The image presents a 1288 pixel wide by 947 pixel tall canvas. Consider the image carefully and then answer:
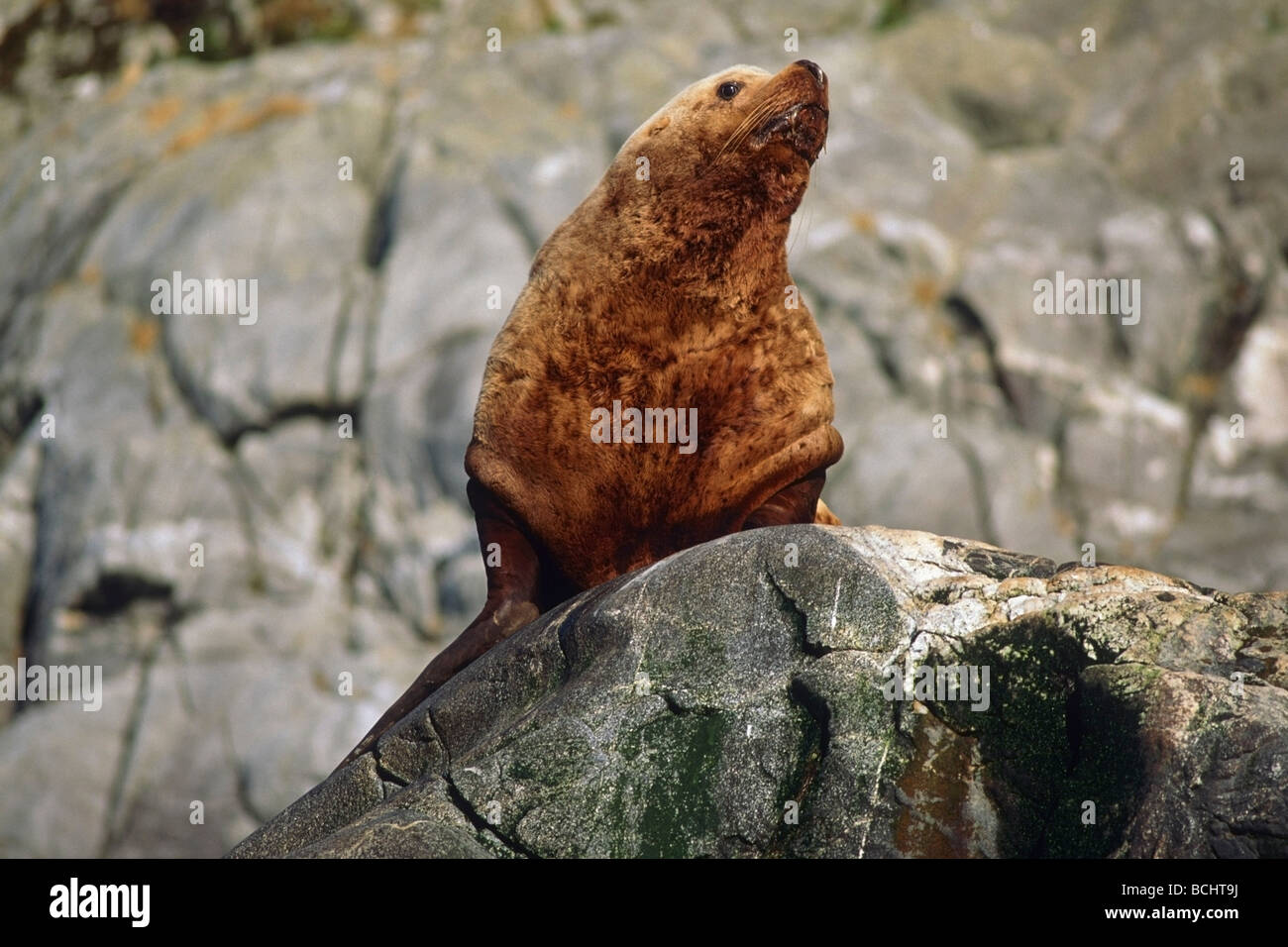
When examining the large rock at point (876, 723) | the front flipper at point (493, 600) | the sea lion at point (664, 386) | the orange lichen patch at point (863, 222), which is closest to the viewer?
the large rock at point (876, 723)

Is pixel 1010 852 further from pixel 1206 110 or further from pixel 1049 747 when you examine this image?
pixel 1206 110

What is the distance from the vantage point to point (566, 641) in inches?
186

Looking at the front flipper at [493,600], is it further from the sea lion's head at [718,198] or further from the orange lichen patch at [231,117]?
the orange lichen patch at [231,117]

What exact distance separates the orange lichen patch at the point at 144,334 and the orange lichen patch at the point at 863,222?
8.56 metres

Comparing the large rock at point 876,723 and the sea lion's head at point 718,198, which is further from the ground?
the sea lion's head at point 718,198

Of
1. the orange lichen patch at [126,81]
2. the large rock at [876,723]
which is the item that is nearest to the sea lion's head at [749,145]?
the large rock at [876,723]

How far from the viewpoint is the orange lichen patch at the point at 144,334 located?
18.6 metres

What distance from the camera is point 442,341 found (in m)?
18.1

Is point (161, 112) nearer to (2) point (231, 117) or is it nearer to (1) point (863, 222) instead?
(2) point (231, 117)

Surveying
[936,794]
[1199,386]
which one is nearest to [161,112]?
[1199,386]

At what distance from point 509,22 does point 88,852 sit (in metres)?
11.9

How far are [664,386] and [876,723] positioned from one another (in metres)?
1.80

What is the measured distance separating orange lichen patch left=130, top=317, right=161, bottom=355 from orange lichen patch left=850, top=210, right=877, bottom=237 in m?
8.56
